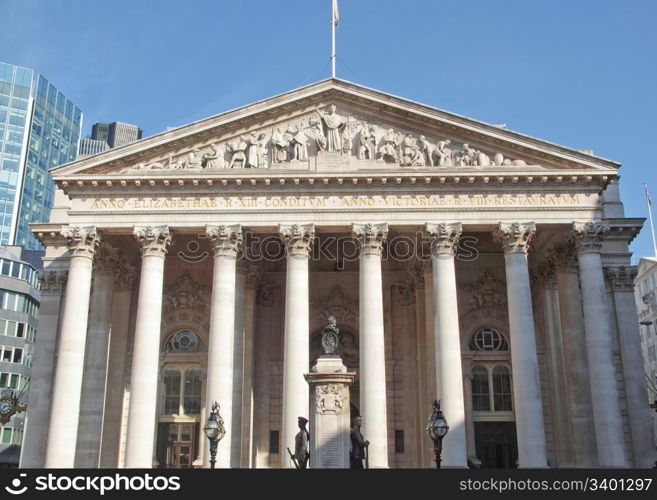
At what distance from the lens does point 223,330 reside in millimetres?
33094

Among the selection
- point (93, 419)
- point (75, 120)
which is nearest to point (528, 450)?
point (93, 419)

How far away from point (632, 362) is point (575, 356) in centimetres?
516

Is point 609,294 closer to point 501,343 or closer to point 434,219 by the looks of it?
point 501,343

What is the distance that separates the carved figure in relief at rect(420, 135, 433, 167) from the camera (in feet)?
115

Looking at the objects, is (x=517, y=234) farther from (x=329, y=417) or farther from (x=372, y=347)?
(x=329, y=417)

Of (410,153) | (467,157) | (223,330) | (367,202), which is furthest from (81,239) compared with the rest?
(467,157)

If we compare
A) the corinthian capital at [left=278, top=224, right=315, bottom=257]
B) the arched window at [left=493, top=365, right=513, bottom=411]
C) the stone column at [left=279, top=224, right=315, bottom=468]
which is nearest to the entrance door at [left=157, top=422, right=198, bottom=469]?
the stone column at [left=279, top=224, right=315, bottom=468]

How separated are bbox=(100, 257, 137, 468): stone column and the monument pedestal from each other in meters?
18.3

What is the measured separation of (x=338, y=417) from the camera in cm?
2244

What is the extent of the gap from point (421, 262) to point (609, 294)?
10.8m

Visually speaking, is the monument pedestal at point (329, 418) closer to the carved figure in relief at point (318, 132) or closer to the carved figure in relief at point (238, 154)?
the carved figure in relief at point (318, 132)

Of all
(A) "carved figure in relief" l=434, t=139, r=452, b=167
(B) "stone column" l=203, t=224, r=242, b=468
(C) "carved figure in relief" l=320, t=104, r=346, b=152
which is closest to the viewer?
(B) "stone column" l=203, t=224, r=242, b=468

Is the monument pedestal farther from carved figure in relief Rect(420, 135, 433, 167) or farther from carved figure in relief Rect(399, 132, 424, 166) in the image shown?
carved figure in relief Rect(420, 135, 433, 167)

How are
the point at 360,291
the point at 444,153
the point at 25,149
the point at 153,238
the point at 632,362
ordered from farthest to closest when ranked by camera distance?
the point at 25,149 < the point at 632,362 < the point at 444,153 < the point at 153,238 < the point at 360,291
